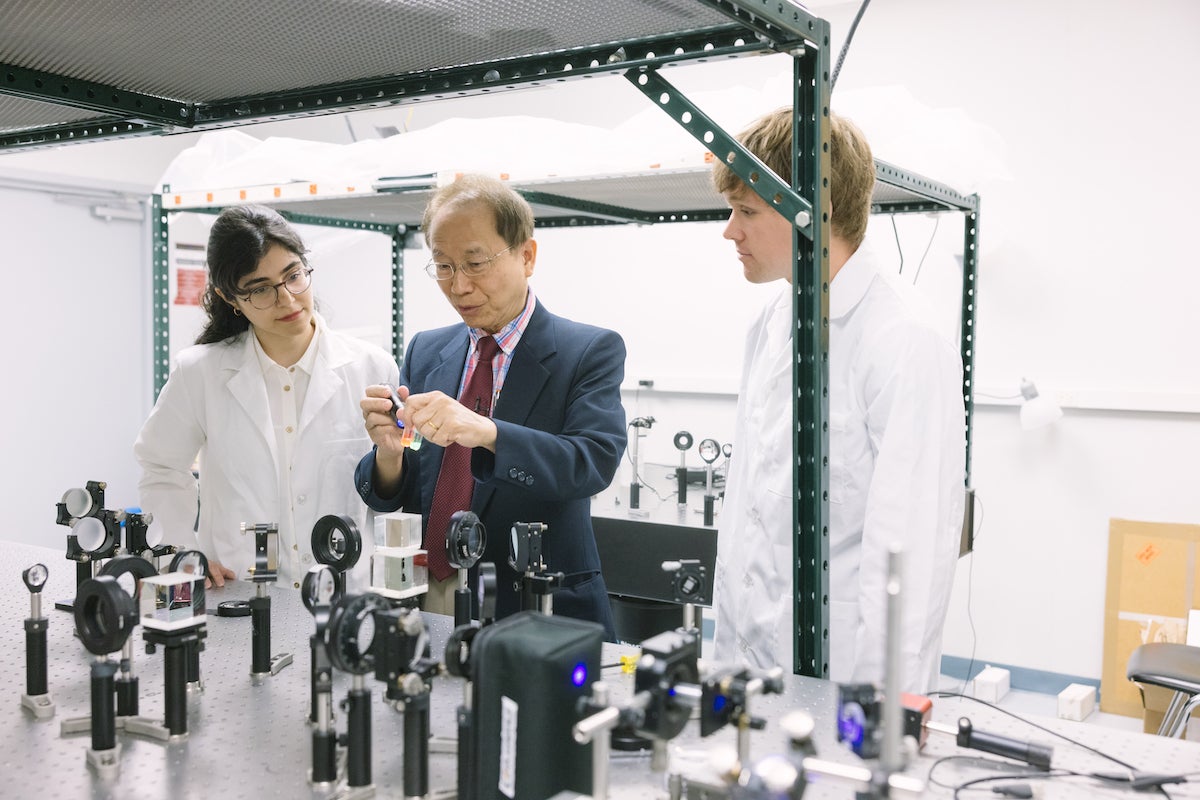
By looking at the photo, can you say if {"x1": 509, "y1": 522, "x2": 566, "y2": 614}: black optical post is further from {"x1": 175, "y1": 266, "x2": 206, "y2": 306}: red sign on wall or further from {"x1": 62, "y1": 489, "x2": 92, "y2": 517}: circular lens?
{"x1": 175, "y1": 266, "x2": 206, "y2": 306}: red sign on wall

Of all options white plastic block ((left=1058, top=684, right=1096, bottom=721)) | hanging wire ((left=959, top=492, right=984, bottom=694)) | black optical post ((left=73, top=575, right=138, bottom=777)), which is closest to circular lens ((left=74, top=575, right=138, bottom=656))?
black optical post ((left=73, top=575, right=138, bottom=777))

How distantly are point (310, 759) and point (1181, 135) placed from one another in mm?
3833

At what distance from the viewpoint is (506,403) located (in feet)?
5.67

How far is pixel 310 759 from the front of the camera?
1067mm

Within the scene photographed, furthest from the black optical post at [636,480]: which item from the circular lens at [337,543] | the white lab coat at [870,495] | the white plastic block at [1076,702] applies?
the circular lens at [337,543]

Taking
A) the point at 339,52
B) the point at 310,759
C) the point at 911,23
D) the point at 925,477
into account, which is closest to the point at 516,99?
the point at 911,23

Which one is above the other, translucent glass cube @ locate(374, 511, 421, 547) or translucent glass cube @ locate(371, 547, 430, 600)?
translucent glass cube @ locate(374, 511, 421, 547)

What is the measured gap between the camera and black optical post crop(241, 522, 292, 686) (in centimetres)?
133

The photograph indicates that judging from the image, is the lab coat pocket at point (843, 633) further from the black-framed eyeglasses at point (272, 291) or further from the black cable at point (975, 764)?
the black-framed eyeglasses at point (272, 291)

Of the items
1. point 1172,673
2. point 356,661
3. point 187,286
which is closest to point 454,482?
point 356,661

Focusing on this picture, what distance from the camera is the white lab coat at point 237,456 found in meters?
1.99

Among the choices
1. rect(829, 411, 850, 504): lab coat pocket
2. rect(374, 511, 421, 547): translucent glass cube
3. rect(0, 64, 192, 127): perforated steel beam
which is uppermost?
rect(0, 64, 192, 127): perforated steel beam

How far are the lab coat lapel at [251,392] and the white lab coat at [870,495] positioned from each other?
985 mm

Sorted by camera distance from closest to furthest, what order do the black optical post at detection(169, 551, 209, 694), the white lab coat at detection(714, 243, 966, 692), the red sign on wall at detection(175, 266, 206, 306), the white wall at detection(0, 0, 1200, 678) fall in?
the black optical post at detection(169, 551, 209, 694) < the white lab coat at detection(714, 243, 966, 692) < the white wall at detection(0, 0, 1200, 678) < the red sign on wall at detection(175, 266, 206, 306)
